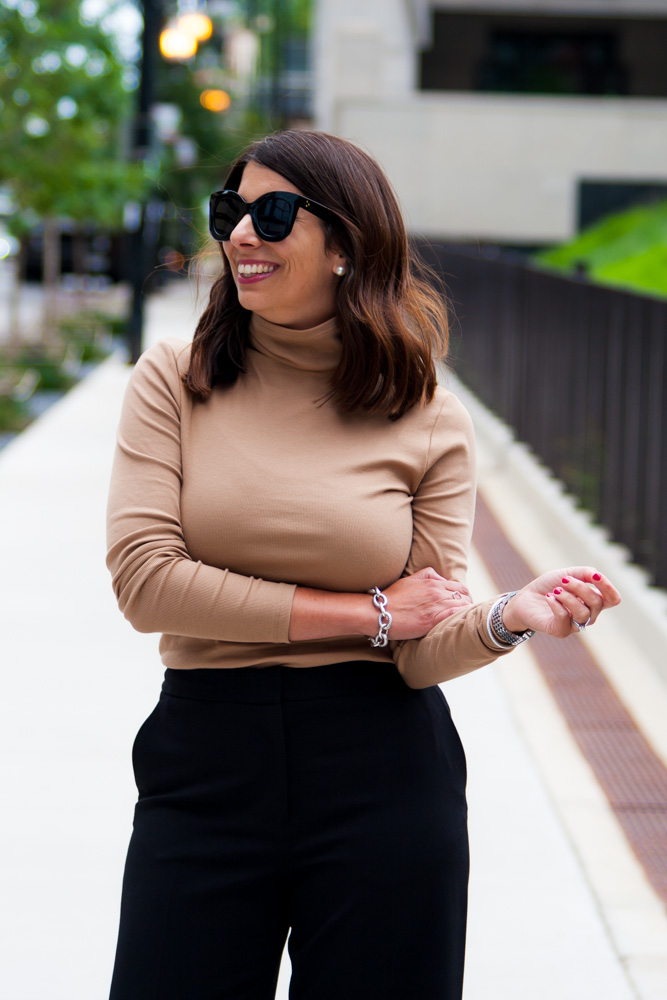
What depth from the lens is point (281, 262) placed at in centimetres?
219

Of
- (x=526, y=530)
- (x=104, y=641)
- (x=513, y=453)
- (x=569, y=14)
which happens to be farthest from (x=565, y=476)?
(x=569, y=14)

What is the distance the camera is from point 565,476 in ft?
28.9

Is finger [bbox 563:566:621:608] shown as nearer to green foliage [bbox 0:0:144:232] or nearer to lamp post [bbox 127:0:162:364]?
lamp post [bbox 127:0:162:364]

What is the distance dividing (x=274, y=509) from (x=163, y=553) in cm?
20

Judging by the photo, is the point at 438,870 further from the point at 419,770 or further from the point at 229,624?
the point at 229,624

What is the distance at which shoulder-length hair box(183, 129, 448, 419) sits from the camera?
2.19 m

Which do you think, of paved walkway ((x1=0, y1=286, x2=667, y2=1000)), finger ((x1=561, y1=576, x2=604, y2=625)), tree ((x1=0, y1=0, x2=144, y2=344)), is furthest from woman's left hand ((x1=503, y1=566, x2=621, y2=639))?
tree ((x1=0, y1=0, x2=144, y2=344))

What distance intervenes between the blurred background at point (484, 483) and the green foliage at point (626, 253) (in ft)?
0.26

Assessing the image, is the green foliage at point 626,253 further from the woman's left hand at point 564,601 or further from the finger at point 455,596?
the woman's left hand at point 564,601

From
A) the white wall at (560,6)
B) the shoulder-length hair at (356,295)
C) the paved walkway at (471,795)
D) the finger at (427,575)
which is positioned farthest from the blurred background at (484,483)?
the white wall at (560,6)

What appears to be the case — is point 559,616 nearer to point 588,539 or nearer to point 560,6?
point 588,539

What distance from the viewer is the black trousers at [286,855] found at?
2.07 m

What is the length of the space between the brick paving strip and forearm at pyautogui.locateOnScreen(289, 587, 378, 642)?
2.01 metres

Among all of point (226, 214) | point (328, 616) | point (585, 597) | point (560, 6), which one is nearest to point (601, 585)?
point (585, 597)
